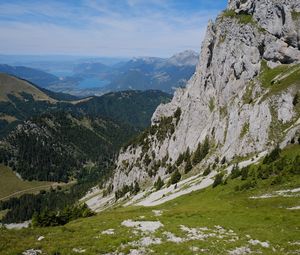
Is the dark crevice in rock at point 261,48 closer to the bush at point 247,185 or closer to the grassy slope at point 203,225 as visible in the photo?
the bush at point 247,185

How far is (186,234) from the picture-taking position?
36.0 metres

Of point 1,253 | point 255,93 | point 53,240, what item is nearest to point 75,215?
point 53,240

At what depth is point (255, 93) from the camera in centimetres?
11594

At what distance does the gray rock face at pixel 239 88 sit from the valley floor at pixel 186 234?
3769 centimetres

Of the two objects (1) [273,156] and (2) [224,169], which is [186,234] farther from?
(2) [224,169]

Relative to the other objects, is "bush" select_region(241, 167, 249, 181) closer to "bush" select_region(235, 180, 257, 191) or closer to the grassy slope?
"bush" select_region(235, 180, 257, 191)

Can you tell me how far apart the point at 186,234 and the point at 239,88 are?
10851 cm

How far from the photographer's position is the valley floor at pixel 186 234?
100ft

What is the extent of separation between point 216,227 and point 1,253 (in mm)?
22188

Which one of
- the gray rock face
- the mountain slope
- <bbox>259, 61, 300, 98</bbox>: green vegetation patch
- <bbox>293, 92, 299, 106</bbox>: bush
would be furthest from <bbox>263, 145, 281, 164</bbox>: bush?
<bbox>259, 61, 300, 98</bbox>: green vegetation patch

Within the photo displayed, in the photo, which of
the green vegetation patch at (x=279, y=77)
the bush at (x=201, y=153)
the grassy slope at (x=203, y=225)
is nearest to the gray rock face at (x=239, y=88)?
the green vegetation patch at (x=279, y=77)

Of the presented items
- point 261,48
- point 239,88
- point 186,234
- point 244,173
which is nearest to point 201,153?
point 239,88

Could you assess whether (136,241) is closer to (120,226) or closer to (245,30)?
(120,226)

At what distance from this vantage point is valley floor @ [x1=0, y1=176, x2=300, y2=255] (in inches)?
1202
